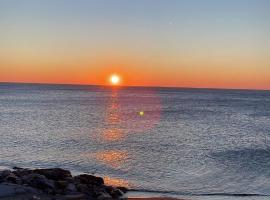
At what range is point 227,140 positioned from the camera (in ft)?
174

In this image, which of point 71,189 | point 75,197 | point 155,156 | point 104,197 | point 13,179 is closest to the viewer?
point 75,197

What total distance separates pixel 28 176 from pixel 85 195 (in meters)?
3.70

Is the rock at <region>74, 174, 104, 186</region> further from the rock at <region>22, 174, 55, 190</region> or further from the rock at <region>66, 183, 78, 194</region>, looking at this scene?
the rock at <region>22, 174, 55, 190</region>

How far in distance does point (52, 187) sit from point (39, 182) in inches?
31.0

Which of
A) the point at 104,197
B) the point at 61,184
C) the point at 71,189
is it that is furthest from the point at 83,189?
the point at 104,197

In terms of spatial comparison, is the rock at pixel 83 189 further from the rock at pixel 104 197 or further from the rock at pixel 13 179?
the rock at pixel 13 179

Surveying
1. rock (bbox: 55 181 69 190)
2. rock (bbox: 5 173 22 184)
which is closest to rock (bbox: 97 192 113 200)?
rock (bbox: 55 181 69 190)

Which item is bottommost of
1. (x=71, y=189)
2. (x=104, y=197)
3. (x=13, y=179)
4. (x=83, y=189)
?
(x=104, y=197)

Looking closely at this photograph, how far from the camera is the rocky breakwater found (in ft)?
73.8

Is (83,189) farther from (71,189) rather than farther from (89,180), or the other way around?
(89,180)

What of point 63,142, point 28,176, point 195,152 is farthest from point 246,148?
point 28,176

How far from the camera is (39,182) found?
79.8ft

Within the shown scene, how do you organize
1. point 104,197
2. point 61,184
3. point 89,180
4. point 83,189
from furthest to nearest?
point 89,180 < point 61,184 < point 83,189 < point 104,197

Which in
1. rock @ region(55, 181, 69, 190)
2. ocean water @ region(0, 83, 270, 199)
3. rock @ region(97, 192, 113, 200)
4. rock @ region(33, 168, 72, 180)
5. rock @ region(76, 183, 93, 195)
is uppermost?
rock @ region(33, 168, 72, 180)
